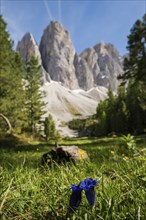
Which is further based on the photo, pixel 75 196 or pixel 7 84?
pixel 7 84

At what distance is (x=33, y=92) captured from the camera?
57719mm

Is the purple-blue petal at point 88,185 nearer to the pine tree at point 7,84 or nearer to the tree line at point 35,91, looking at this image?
the tree line at point 35,91

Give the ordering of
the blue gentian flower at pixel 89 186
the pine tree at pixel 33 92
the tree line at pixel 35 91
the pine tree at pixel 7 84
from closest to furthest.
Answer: the blue gentian flower at pixel 89 186 < the tree line at pixel 35 91 < the pine tree at pixel 7 84 < the pine tree at pixel 33 92

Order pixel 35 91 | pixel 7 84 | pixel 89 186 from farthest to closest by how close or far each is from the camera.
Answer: pixel 35 91 < pixel 7 84 < pixel 89 186

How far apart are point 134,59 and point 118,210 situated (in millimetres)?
21582

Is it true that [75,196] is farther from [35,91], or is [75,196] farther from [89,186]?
[35,91]

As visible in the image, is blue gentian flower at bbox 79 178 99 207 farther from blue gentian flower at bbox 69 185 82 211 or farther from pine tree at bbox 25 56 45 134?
pine tree at bbox 25 56 45 134

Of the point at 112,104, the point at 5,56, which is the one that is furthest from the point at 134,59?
the point at 112,104

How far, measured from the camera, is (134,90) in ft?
244

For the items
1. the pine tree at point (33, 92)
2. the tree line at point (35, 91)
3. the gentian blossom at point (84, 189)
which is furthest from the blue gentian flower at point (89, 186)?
the pine tree at point (33, 92)

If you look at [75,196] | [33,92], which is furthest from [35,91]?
[75,196]

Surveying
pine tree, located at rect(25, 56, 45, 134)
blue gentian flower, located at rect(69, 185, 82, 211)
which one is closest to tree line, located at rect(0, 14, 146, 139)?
pine tree, located at rect(25, 56, 45, 134)

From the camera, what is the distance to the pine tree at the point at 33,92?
5474 centimetres

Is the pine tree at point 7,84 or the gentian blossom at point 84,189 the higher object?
the pine tree at point 7,84
